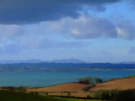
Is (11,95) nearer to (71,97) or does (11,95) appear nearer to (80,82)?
(71,97)

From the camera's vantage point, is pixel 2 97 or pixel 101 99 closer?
pixel 2 97

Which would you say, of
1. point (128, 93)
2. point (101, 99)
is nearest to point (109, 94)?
point (101, 99)

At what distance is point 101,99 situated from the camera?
21.6 m

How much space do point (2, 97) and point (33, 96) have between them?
214 cm

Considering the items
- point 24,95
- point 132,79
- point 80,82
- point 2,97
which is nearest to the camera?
point 2,97

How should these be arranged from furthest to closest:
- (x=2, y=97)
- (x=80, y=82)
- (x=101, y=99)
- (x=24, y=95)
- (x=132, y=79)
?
(x=80, y=82), (x=132, y=79), (x=101, y=99), (x=24, y=95), (x=2, y=97)

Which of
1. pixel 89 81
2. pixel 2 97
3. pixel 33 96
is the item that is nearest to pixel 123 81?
pixel 89 81

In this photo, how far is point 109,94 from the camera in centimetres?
2177

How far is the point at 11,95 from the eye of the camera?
62.3 feet

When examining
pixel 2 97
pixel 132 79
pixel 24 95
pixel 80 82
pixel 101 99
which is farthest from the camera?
pixel 80 82

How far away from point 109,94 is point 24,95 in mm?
5441

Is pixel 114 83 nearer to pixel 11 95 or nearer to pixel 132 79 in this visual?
pixel 132 79

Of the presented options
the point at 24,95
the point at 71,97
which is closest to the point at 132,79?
the point at 71,97

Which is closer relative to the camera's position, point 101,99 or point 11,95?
point 11,95
